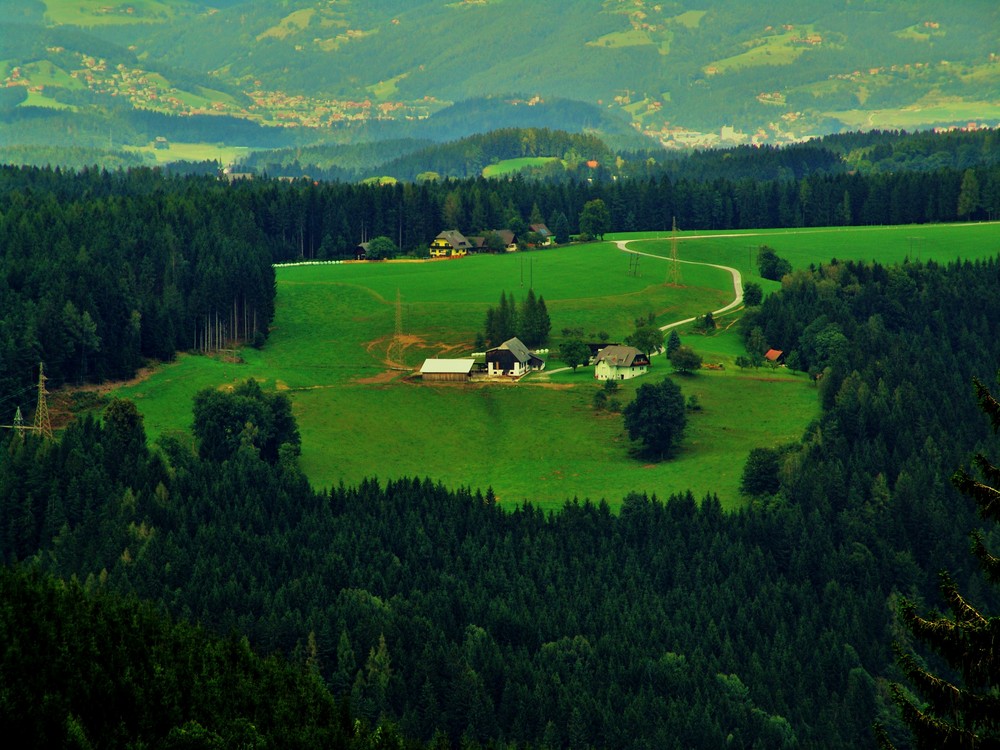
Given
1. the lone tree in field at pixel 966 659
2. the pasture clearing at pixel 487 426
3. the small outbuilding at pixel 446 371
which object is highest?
the lone tree in field at pixel 966 659

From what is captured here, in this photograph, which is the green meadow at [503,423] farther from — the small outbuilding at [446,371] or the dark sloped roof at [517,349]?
the dark sloped roof at [517,349]

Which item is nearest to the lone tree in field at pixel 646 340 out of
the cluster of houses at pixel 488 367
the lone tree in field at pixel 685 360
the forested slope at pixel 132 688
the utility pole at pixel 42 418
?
the lone tree in field at pixel 685 360

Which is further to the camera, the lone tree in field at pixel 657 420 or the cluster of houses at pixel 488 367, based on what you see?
the cluster of houses at pixel 488 367

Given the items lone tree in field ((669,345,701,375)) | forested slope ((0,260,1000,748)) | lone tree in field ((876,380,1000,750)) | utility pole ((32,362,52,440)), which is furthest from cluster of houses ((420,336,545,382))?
lone tree in field ((876,380,1000,750))

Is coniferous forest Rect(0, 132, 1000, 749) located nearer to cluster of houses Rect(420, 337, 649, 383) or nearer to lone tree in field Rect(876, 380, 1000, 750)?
cluster of houses Rect(420, 337, 649, 383)

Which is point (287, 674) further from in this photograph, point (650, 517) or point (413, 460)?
point (413, 460)

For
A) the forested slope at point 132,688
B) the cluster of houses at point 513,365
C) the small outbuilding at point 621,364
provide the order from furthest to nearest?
the cluster of houses at point 513,365 < the small outbuilding at point 621,364 < the forested slope at point 132,688

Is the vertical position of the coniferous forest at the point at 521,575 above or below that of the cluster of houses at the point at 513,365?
below

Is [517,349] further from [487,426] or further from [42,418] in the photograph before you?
[42,418]

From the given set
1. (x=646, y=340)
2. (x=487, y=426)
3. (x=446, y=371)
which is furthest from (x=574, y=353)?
(x=487, y=426)

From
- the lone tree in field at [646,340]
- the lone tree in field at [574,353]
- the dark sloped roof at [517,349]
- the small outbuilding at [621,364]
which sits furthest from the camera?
the lone tree in field at [646,340]
